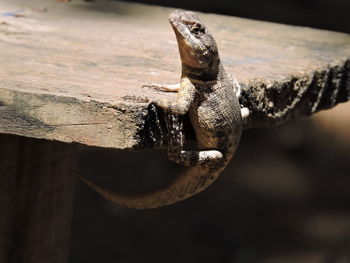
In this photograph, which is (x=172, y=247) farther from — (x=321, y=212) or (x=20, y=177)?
(x=20, y=177)

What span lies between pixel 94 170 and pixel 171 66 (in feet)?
9.97

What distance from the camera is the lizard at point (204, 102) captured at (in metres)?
2.24

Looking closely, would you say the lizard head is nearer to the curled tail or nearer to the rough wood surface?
the rough wood surface

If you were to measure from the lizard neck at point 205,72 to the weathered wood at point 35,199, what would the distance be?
0.57m

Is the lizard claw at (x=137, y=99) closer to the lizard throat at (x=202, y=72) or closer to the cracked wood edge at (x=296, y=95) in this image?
the lizard throat at (x=202, y=72)

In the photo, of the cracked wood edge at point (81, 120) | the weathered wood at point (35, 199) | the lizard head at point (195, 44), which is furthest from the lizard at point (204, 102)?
the weathered wood at point (35, 199)

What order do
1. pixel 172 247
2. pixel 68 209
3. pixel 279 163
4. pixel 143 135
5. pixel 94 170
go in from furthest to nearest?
pixel 279 163
pixel 94 170
pixel 172 247
pixel 68 209
pixel 143 135

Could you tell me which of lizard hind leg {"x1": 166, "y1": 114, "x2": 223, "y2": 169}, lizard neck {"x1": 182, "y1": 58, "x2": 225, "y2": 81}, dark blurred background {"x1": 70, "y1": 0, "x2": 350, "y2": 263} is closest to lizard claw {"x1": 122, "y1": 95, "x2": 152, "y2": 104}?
lizard hind leg {"x1": 166, "y1": 114, "x2": 223, "y2": 169}

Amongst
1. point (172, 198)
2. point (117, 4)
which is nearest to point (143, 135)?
point (172, 198)

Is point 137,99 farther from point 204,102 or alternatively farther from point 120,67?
point 120,67

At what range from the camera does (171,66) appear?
2.65 metres

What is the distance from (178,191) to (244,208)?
3.11 m

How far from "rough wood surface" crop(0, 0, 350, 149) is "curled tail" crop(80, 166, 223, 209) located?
0.22 m

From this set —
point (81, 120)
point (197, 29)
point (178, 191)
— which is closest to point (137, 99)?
point (81, 120)
